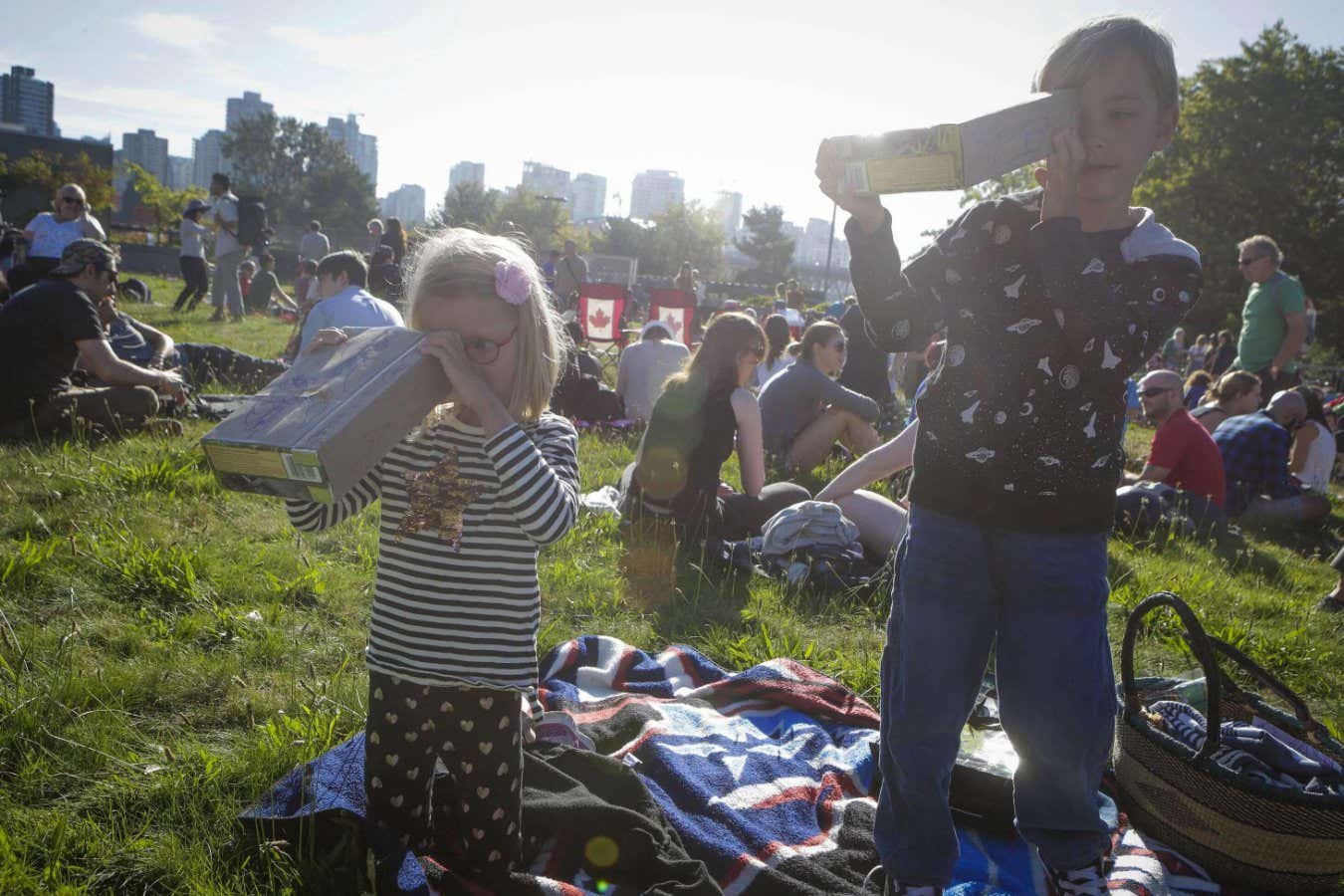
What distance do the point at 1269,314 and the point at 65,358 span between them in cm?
1008

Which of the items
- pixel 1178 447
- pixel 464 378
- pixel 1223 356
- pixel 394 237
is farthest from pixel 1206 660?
pixel 1223 356

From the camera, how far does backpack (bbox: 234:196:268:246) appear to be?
13477mm

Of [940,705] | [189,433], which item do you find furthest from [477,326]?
[189,433]

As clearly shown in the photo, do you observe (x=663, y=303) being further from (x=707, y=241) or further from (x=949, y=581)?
(x=707, y=241)

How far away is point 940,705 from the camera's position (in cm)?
180

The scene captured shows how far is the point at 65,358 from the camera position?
558 cm

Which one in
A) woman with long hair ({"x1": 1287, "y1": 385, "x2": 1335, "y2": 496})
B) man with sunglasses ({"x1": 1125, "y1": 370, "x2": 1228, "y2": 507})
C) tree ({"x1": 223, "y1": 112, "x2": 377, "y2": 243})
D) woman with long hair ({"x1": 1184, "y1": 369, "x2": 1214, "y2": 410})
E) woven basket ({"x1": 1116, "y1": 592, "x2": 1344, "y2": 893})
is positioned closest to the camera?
woven basket ({"x1": 1116, "y1": 592, "x2": 1344, "y2": 893})

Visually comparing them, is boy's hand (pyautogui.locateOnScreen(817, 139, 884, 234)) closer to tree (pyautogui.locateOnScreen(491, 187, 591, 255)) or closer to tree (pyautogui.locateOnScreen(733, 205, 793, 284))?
tree (pyautogui.locateOnScreen(491, 187, 591, 255))

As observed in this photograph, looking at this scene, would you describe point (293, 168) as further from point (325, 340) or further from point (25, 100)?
point (25, 100)

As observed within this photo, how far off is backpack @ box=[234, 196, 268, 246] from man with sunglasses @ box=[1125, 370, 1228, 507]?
522 inches

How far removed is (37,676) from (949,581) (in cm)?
279

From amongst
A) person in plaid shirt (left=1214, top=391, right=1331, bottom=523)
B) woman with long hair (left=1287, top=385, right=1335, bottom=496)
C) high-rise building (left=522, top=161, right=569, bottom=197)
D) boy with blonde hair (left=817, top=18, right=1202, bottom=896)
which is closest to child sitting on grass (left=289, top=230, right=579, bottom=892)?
boy with blonde hair (left=817, top=18, right=1202, bottom=896)

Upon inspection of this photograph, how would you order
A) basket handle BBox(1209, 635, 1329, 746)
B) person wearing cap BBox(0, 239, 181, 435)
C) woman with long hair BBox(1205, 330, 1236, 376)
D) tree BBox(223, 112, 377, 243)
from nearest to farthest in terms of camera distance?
basket handle BBox(1209, 635, 1329, 746) < person wearing cap BBox(0, 239, 181, 435) < woman with long hair BBox(1205, 330, 1236, 376) < tree BBox(223, 112, 377, 243)

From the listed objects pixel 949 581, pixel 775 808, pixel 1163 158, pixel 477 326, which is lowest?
pixel 775 808
